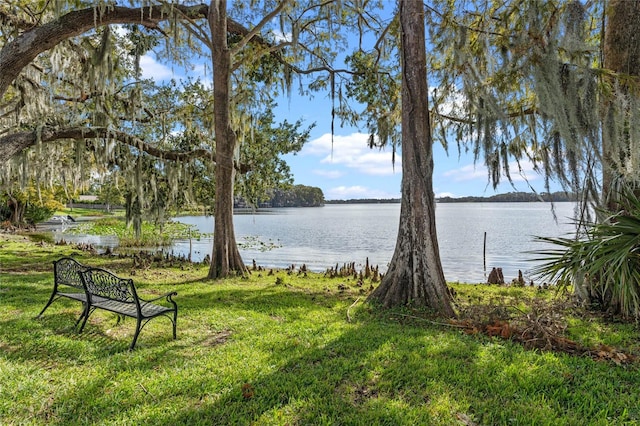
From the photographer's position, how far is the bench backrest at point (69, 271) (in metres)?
4.58

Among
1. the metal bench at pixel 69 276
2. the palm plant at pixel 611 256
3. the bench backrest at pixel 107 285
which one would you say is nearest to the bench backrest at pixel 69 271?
the metal bench at pixel 69 276

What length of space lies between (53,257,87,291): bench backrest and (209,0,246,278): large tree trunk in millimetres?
3726

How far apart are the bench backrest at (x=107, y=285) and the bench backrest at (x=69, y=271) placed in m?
0.21

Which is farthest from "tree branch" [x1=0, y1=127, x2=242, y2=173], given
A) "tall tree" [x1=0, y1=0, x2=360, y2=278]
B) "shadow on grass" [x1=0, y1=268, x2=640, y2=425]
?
"shadow on grass" [x1=0, y1=268, x2=640, y2=425]

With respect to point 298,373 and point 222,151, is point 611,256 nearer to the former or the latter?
point 298,373

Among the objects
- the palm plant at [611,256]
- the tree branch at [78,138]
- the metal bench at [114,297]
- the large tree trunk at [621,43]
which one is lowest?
the metal bench at [114,297]

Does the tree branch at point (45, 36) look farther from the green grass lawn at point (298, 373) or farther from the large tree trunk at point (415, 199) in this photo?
the large tree trunk at point (415, 199)

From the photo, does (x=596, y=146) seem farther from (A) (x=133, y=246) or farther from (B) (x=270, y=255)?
(A) (x=133, y=246)

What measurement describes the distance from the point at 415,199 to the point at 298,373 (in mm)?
3552

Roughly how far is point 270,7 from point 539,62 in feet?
25.3

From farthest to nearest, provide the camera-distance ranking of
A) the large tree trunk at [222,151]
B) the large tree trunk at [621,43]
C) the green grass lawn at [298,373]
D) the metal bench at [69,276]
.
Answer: the large tree trunk at [222,151]
the large tree trunk at [621,43]
the metal bench at [69,276]
the green grass lawn at [298,373]

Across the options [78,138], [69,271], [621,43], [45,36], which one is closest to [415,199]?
[621,43]

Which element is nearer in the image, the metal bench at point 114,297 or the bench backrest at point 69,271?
the metal bench at point 114,297

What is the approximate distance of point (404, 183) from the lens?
596 cm
